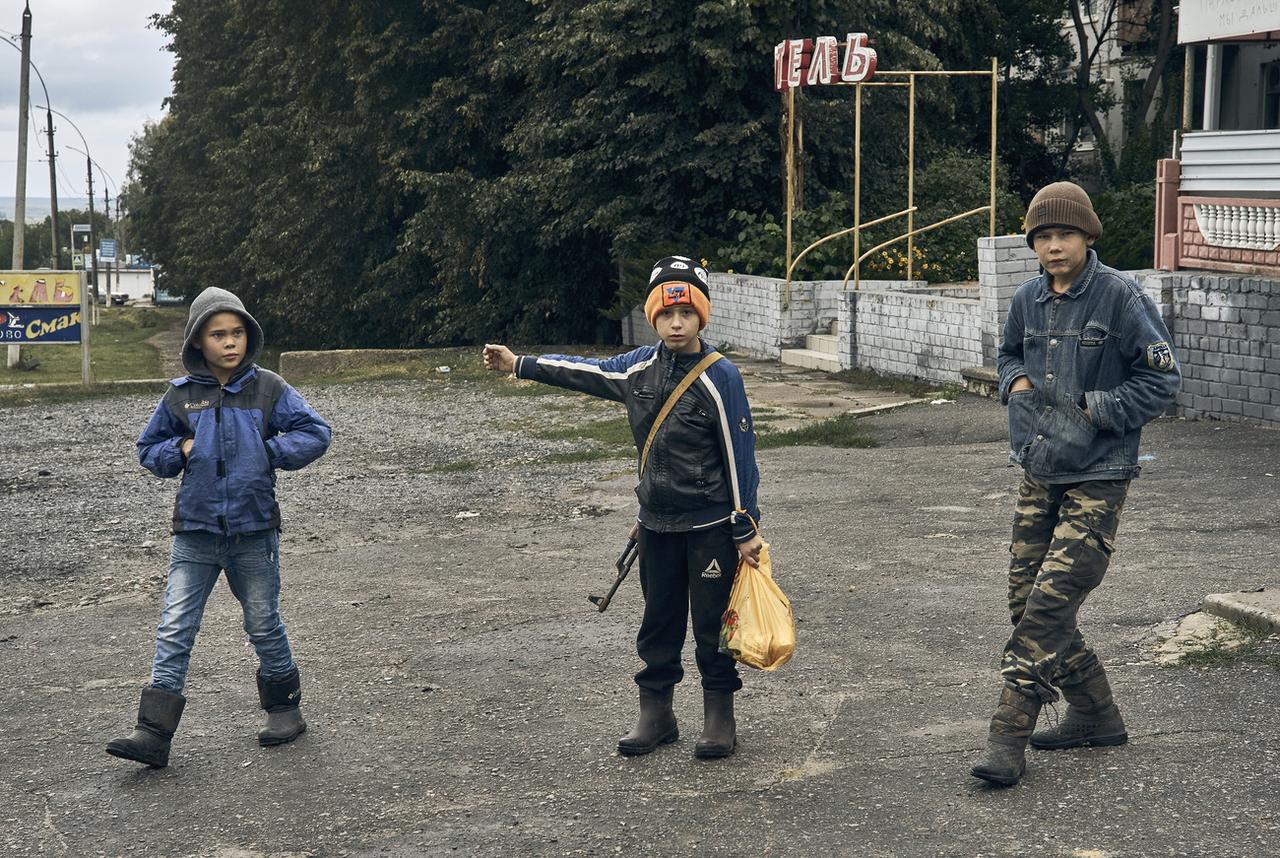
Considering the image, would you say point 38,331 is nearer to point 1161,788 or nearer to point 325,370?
point 325,370

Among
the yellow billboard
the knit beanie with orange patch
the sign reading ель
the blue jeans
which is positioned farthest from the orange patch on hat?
the yellow billboard

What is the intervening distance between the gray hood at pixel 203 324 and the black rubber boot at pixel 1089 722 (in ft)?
9.83

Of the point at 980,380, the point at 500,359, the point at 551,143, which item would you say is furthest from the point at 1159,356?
the point at 551,143

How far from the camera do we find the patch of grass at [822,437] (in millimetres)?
13531

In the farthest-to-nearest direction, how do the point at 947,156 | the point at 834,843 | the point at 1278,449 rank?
1. the point at 947,156
2. the point at 1278,449
3. the point at 834,843

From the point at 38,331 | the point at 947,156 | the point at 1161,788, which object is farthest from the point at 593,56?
the point at 1161,788

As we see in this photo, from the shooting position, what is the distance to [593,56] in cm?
2592

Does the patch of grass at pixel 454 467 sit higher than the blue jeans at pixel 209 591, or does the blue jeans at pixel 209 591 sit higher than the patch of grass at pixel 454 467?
the blue jeans at pixel 209 591

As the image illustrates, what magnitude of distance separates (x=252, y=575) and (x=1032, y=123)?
37743 mm

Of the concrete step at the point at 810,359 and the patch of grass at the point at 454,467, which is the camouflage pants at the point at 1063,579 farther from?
the concrete step at the point at 810,359

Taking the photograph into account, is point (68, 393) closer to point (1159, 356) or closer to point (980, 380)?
point (980, 380)

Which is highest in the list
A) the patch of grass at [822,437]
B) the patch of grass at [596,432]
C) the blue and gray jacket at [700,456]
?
the blue and gray jacket at [700,456]

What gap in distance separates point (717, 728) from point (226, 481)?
189cm

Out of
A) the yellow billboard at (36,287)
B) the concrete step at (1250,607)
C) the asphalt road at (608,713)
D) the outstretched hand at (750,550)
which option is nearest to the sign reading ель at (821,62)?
the yellow billboard at (36,287)
